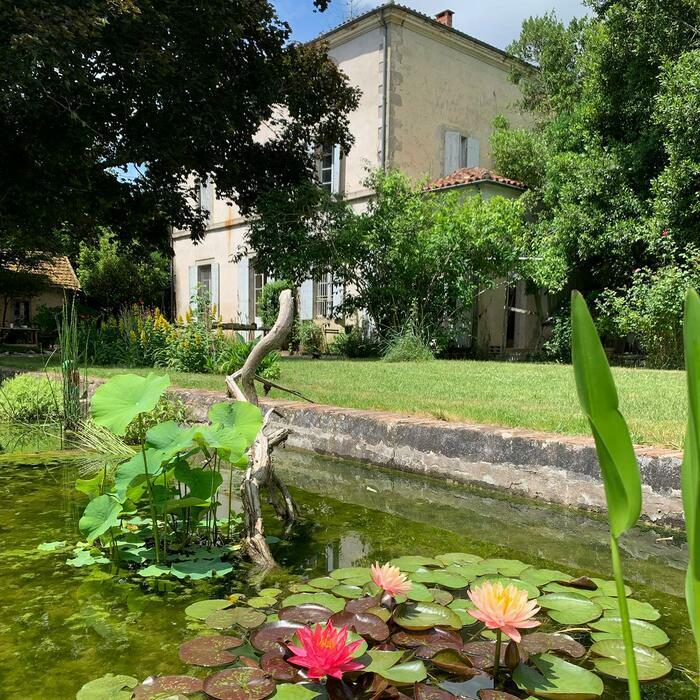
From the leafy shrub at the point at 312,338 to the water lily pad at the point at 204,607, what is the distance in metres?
11.6

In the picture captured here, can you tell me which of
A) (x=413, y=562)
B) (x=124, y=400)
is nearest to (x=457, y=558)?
(x=413, y=562)

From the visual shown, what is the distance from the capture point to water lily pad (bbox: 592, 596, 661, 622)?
1.76m

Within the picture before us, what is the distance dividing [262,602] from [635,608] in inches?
46.0

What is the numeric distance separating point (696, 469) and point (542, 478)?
265 centimetres

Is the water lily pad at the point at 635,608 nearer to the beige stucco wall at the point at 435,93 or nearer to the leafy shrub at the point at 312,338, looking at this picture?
the leafy shrub at the point at 312,338

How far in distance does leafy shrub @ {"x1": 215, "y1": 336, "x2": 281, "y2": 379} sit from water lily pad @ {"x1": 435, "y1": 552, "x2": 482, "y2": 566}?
468 centimetres

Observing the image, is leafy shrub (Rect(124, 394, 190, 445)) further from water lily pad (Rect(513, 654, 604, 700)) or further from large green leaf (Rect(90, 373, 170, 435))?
water lily pad (Rect(513, 654, 604, 700))

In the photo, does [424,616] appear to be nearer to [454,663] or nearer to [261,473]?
[454,663]

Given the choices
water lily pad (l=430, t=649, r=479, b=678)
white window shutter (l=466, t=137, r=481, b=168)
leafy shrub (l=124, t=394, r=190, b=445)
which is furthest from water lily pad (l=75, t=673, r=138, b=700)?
white window shutter (l=466, t=137, r=481, b=168)

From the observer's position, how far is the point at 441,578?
1951mm

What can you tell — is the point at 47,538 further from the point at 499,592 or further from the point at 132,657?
the point at 499,592

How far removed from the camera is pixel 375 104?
43.4 feet

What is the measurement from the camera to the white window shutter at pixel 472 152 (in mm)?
15020

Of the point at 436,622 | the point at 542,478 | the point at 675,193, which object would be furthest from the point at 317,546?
the point at 675,193
